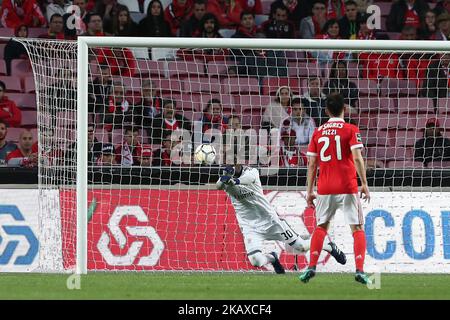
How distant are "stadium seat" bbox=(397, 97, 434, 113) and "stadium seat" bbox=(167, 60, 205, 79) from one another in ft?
8.44

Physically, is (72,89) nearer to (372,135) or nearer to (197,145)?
(197,145)

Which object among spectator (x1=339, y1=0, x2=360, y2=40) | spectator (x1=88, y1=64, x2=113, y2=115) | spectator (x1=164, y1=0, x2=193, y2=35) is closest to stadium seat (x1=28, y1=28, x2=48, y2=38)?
spectator (x1=164, y1=0, x2=193, y2=35)

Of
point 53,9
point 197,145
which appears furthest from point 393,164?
point 53,9

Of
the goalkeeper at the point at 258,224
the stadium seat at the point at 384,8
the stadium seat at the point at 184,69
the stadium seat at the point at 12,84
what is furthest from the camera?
the stadium seat at the point at 384,8

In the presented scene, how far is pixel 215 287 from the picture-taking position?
10.7m

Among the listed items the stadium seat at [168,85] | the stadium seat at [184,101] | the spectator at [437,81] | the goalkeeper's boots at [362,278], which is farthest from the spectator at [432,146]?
the goalkeeper's boots at [362,278]

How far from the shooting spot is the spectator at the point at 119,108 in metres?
14.0

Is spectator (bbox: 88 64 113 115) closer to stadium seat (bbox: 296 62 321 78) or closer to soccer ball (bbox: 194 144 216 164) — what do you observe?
soccer ball (bbox: 194 144 216 164)

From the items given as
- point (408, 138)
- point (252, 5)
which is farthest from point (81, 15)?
point (408, 138)

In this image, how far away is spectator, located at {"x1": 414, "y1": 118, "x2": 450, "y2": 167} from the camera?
46.6 ft

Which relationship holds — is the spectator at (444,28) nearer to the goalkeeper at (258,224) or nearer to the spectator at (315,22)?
the spectator at (315,22)

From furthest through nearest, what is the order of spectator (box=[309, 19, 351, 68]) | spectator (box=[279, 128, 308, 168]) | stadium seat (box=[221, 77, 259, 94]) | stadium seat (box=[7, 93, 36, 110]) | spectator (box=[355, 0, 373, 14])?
spectator (box=[355, 0, 373, 14])
stadium seat (box=[7, 93, 36, 110])
spectator (box=[309, 19, 351, 68])
stadium seat (box=[221, 77, 259, 94])
spectator (box=[279, 128, 308, 168])

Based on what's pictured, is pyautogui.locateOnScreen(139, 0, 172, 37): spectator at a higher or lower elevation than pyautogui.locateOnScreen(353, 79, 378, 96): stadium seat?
higher

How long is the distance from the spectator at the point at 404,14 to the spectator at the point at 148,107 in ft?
17.6
